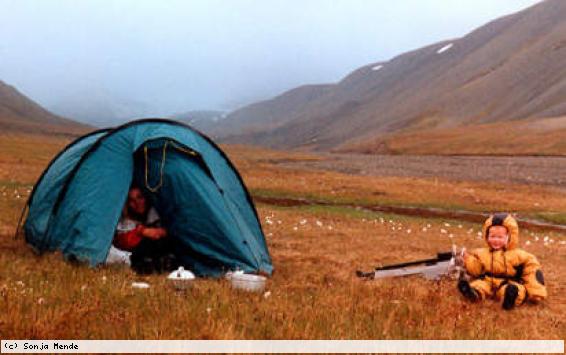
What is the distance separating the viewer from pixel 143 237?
37.9 feet

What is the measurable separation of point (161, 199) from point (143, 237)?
0.84 metres

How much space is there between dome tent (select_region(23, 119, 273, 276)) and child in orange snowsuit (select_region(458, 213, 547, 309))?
4050mm

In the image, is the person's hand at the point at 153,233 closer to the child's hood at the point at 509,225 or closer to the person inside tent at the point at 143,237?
the person inside tent at the point at 143,237

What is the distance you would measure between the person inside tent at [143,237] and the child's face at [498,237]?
582 centimetres

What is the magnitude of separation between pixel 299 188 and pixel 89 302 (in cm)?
2825

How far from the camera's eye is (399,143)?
144 meters

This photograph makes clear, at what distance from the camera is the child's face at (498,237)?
32.7 ft

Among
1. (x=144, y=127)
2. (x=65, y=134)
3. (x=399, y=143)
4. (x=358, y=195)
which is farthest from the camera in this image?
(x=65, y=134)

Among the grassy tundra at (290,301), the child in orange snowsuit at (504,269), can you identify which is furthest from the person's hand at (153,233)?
the child in orange snowsuit at (504,269)

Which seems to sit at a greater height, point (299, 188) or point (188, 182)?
point (188, 182)

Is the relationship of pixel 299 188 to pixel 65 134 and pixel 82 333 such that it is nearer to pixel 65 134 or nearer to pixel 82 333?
pixel 82 333

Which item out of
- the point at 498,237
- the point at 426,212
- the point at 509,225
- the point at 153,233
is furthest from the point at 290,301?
the point at 426,212

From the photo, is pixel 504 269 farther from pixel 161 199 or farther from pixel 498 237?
Result: pixel 161 199

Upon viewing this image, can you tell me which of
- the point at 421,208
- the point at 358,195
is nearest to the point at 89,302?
the point at 421,208
